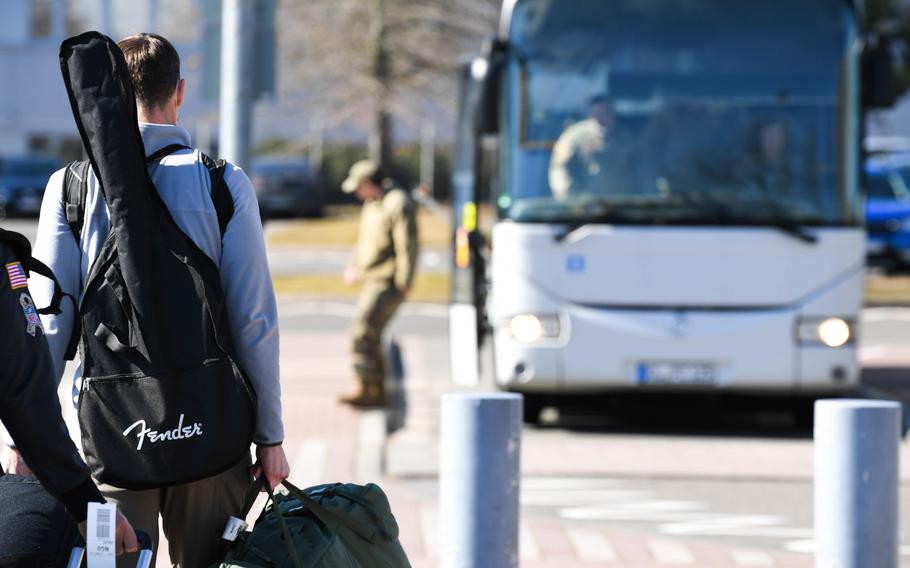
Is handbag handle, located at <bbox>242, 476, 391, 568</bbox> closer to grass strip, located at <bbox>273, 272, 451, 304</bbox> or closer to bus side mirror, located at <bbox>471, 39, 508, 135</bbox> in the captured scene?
bus side mirror, located at <bbox>471, 39, 508, 135</bbox>

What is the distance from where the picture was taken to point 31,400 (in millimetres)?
2996

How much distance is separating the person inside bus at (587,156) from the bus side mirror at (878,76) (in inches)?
64.9

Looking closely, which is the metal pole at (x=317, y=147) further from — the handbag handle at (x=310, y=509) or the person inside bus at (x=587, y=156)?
the handbag handle at (x=310, y=509)

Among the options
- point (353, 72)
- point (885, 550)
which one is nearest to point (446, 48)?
point (353, 72)

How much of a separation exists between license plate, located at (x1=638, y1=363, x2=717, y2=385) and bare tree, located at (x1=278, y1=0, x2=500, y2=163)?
26.3 meters

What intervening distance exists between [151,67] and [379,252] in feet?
24.2

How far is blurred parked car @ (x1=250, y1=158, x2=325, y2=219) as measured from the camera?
40.4 m

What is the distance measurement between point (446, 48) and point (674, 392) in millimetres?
27695

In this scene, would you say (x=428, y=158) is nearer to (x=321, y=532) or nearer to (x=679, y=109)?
(x=679, y=109)

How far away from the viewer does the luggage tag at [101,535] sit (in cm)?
305

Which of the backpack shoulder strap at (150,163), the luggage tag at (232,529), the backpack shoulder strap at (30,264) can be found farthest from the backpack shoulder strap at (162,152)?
the luggage tag at (232,529)

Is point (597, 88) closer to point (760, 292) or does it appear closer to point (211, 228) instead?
point (760, 292)

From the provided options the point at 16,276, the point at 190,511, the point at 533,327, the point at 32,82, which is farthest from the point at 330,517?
the point at 32,82

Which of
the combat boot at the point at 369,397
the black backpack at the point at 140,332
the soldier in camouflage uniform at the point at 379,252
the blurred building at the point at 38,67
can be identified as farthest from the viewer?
the blurred building at the point at 38,67
